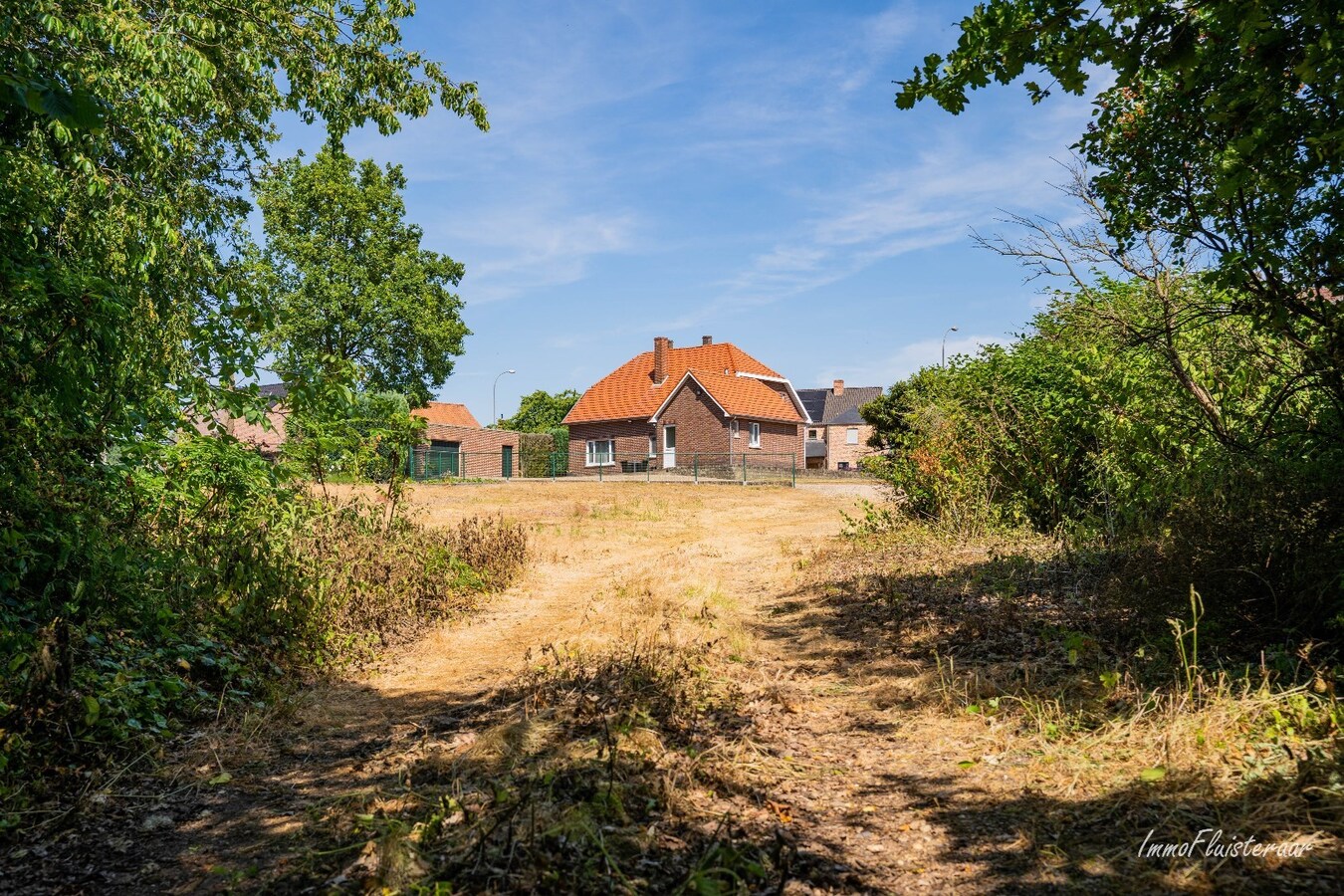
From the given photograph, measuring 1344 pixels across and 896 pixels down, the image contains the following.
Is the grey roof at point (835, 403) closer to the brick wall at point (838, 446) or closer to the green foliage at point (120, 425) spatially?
the brick wall at point (838, 446)

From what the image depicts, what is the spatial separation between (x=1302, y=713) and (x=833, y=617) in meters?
4.65

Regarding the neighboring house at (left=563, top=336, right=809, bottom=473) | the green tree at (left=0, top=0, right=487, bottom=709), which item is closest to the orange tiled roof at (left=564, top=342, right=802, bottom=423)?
the neighboring house at (left=563, top=336, right=809, bottom=473)

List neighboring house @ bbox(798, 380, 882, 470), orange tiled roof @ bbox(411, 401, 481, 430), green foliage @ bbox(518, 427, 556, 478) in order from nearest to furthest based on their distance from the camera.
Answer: green foliage @ bbox(518, 427, 556, 478) < orange tiled roof @ bbox(411, 401, 481, 430) < neighboring house @ bbox(798, 380, 882, 470)

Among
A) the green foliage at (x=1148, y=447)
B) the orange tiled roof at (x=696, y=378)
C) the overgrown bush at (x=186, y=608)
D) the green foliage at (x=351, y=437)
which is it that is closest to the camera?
the overgrown bush at (x=186, y=608)

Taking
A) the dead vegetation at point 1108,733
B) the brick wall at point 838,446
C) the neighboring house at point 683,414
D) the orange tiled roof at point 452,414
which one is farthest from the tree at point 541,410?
the dead vegetation at point 1108,733

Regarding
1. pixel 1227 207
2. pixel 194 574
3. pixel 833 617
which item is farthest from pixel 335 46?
A: pixel 1227 207

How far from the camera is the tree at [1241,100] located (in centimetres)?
489

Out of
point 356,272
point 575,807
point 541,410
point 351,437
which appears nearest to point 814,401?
point 541,410

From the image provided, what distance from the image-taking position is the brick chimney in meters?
48.5

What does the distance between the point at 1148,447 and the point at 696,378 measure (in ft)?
119

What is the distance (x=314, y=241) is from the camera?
118 ft

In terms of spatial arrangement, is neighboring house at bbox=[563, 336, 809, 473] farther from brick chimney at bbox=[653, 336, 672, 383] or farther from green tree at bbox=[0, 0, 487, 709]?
green tree at bbox=[0, 0, 487, 709]

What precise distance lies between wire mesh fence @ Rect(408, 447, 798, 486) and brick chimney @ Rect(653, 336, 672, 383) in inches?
180

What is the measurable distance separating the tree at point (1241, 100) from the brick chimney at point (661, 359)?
4223 centimetres
